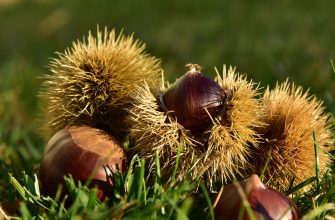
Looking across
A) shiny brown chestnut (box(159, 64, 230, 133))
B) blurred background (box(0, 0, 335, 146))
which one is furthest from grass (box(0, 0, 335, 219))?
shiny brown chestnut (box(159, 64, 230, 133))

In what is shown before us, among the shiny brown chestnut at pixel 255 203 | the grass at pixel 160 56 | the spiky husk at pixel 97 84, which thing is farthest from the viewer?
the spiky husk at pixel 97 84

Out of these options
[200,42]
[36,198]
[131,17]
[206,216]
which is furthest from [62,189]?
[131,17]

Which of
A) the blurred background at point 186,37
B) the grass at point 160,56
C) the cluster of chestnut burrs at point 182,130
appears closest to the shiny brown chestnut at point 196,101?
the cluster of chestnut burrs at point 182,130

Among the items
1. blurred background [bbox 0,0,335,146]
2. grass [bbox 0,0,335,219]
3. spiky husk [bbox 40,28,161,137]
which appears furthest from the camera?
blurred background [bbox 0,0,335,146]

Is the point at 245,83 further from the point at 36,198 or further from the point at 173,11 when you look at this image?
the point at 173,11

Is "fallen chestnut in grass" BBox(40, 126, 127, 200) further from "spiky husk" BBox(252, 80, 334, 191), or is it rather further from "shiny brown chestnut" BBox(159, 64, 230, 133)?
"spiky husk" BBox(252, 80, 334, 191)

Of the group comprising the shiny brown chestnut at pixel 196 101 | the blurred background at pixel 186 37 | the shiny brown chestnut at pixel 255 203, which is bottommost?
the shiny brown chestnut at pixel 255 203

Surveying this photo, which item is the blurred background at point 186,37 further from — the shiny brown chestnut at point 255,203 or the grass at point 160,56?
the shiny brown chestnut at point 255,203
